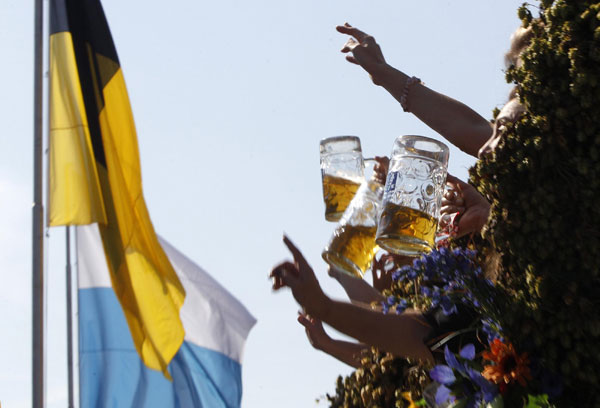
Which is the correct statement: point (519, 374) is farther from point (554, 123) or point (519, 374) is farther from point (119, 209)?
point (119, 209)

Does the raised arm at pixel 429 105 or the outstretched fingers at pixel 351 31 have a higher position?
the outstretched fingers at pixel 351 31

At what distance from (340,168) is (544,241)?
129cm

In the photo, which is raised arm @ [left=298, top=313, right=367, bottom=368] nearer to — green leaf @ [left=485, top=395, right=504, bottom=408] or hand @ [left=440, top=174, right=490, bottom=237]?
hand @ [left=440, top=174, right=490, bottom=237]

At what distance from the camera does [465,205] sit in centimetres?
360

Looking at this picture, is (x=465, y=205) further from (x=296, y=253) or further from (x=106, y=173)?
(x=106, y=173)

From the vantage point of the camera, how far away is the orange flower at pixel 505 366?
8.99 feet

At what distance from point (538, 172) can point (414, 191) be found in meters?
0.53

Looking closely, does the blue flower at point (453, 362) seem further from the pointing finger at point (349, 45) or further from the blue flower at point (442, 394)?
the pointing finger at point (349, 45)

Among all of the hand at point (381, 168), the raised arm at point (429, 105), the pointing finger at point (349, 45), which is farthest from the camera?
the pointing finger at point (349, 45)

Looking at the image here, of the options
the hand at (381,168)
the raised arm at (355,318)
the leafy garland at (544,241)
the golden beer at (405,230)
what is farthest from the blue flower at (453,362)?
the hand at (381,168)

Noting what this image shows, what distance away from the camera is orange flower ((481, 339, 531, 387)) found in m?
2.74

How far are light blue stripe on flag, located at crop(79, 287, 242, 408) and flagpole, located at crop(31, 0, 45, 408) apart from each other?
0.30 meters

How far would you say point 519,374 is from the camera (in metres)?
2.73

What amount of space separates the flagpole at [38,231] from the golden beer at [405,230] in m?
2.92
